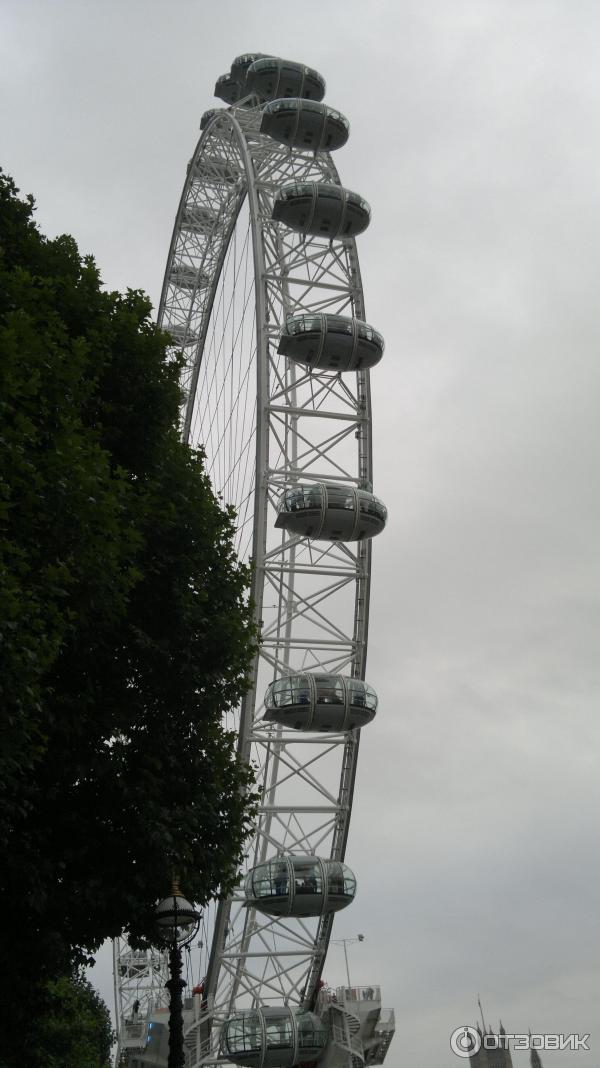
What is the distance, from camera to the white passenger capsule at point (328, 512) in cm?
3819

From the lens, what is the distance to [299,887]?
34.9 metres

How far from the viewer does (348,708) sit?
119 ft

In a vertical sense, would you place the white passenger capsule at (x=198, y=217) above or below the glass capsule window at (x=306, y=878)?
above

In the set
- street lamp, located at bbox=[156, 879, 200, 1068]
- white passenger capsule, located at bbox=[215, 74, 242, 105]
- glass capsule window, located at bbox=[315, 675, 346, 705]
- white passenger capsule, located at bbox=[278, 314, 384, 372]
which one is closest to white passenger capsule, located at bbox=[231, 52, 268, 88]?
white passenger capsule, located at bbox=[215, 74, 242, 105]

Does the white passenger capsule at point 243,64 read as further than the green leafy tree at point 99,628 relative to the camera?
Yes

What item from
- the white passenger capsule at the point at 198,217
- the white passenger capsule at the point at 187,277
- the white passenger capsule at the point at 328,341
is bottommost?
the white passenger capsule at the point at 328,341

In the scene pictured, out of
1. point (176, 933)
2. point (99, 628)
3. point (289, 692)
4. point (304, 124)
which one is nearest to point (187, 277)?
point (304, 124)

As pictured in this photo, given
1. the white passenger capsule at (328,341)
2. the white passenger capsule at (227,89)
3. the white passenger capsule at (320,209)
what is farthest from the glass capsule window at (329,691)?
the white passenger capsule at (227,89)

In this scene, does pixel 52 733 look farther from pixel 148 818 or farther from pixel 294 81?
pixel 294 81

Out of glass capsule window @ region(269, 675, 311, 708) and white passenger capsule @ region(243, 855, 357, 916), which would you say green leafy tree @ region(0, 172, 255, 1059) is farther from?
white passenger capsule @ region(243, 855, 357, 916)

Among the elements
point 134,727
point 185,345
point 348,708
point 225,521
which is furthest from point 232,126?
point 134,727

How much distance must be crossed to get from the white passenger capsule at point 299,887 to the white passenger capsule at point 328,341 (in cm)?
1715

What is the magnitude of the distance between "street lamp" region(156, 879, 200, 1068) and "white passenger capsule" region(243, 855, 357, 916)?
18.8 meters

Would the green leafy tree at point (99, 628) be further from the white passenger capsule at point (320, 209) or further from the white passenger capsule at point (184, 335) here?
the white passenger capsule at point (184, 335)
